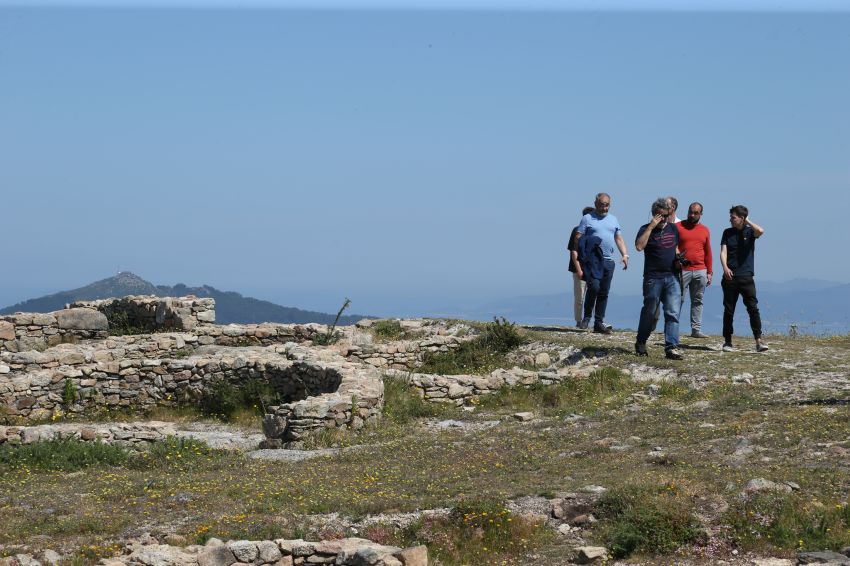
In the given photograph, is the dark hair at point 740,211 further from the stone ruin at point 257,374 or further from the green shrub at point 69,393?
the green shrub at point 69,393

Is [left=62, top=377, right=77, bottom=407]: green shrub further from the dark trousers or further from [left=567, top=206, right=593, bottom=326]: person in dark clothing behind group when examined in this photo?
the dark trousers

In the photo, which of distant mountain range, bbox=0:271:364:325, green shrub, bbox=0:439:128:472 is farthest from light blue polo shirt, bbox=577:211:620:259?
distant mountain range, bbox=0:271:364:325

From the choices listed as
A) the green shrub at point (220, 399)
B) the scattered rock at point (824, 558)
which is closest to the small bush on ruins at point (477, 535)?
the scattered rock at point (824, 558)

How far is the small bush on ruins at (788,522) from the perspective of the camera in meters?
9.87

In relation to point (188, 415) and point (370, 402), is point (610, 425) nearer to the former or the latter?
point (370, 402)

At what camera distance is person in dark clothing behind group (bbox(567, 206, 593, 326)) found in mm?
23031

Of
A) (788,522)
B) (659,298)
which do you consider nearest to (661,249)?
(659,298)

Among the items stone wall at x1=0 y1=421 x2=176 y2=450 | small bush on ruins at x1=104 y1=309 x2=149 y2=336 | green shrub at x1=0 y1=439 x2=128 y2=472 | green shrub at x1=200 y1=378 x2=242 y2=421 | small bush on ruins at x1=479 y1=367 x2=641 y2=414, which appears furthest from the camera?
small bush on ruins at x1=104 y1=309 x2=149 y2=336

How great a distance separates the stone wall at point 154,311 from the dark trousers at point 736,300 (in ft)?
44.4

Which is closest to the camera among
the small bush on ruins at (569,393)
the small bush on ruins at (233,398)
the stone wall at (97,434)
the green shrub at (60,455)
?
the green shrub at (60,455)

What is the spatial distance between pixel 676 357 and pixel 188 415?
8.91 m

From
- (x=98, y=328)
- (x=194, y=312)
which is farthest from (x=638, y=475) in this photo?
(x=98, y=328)

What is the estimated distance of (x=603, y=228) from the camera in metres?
22.6

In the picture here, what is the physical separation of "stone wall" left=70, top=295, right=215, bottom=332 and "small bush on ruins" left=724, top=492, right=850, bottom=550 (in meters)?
19.0
